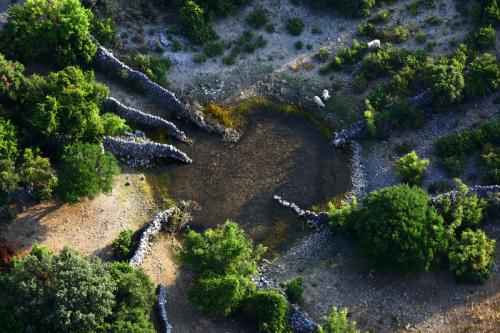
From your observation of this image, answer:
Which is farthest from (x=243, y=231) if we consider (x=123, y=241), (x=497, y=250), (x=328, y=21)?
(x=328, y=21)

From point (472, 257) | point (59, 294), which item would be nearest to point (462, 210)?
point (472, 257)

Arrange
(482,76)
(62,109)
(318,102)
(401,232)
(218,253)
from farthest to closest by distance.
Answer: (318,102), (482,76), (62,109), (401,232), (218,253)

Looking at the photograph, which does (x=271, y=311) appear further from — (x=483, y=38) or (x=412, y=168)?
(x=483, y=38)

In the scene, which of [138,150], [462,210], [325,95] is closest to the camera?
[462,210]

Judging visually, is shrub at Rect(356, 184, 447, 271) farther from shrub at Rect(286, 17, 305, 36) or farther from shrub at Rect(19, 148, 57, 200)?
shrub at Rect(19, 148, 57, 200)

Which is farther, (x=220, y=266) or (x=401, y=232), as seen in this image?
(x=401, y=232)

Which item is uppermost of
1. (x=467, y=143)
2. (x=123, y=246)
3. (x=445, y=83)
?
(x=445, y=83)

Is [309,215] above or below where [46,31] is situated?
below
